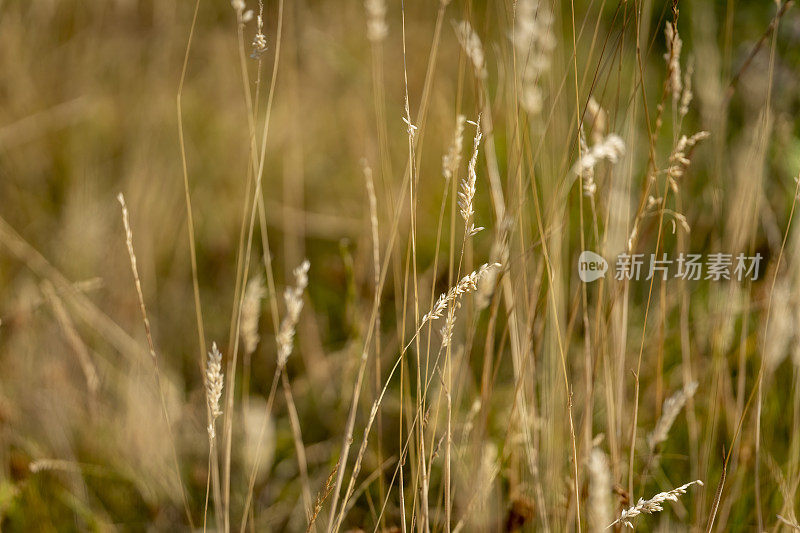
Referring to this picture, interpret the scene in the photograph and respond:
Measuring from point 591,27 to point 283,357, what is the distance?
1677mm

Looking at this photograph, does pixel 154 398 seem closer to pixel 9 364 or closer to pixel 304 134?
pixel 9 364

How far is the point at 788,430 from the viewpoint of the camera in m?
1.16

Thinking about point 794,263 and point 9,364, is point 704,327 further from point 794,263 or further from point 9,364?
point 9,364

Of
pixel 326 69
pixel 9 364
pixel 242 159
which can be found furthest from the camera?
pixel 326 69

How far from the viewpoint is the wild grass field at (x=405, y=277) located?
833 mm

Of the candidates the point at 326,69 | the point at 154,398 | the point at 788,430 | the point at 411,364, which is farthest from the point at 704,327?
the point at 326,69

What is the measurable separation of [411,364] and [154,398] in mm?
526

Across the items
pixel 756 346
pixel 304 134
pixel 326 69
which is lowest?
pixel 756 346

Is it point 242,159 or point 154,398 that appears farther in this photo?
point 242,159

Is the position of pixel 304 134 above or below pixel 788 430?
above

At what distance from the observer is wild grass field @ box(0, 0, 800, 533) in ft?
2.73

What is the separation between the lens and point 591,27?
6.67ft

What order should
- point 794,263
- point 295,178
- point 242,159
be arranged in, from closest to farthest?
point 794,263
point 295,178
point 242,159

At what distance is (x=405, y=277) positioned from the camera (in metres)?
0.81
